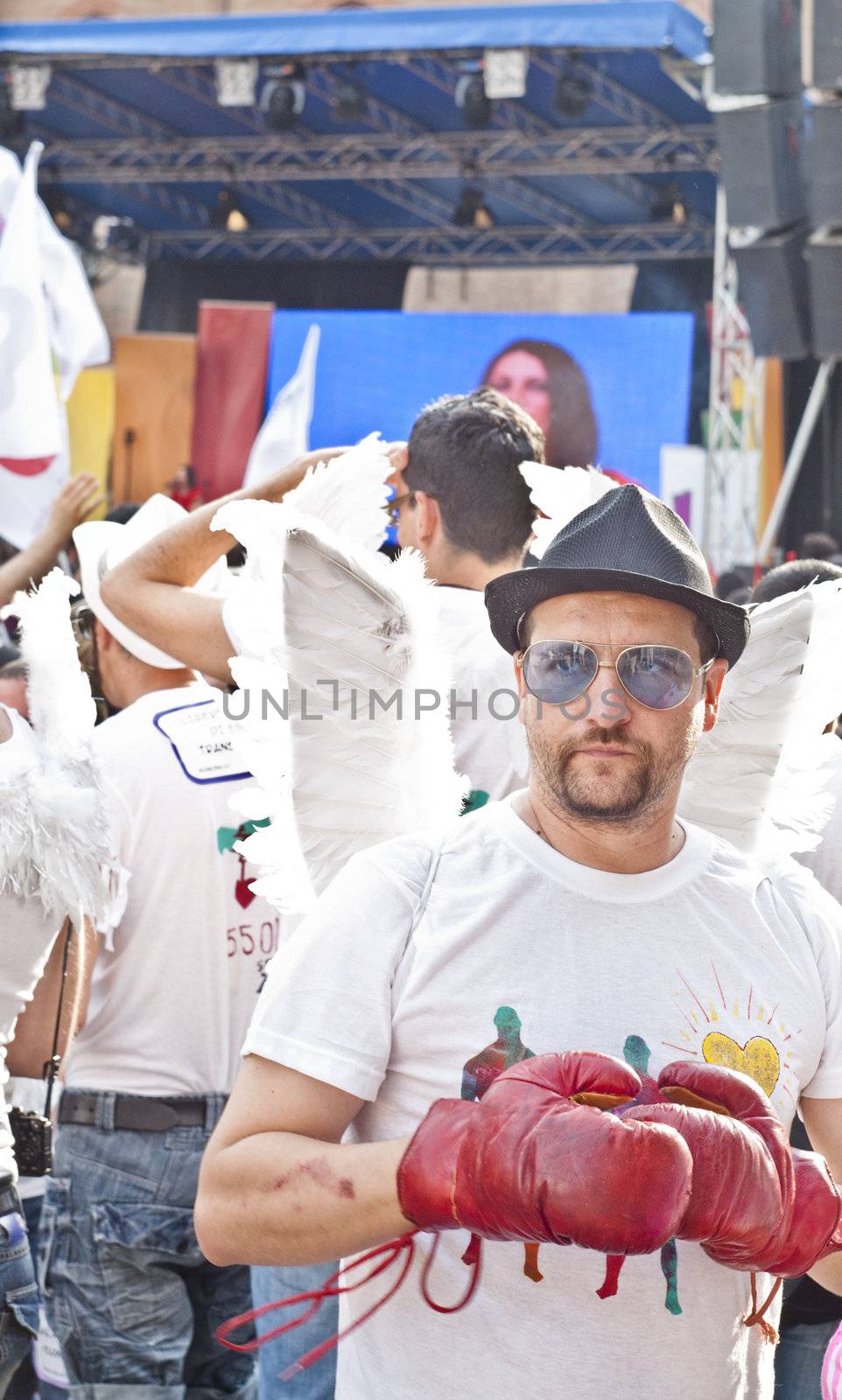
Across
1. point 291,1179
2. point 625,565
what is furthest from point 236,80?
point 291,1179

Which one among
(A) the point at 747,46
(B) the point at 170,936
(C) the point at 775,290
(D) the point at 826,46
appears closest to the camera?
(B) the point at 170,936

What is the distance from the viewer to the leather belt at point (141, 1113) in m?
2.75

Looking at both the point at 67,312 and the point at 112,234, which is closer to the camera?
the point at 67,312

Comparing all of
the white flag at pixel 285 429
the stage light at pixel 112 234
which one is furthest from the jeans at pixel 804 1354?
the stage light at pixel 112 234

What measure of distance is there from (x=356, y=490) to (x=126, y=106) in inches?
439

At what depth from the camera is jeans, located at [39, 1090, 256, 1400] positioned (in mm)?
2705

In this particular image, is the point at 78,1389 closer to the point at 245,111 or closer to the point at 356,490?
the point at 356,490

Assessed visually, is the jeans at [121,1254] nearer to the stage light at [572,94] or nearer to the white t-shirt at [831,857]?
the white t-shirt at [831,857]

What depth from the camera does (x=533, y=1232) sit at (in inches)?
55.2

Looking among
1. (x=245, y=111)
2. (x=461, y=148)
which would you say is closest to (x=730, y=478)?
(x=461, y=148)

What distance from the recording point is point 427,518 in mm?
2723

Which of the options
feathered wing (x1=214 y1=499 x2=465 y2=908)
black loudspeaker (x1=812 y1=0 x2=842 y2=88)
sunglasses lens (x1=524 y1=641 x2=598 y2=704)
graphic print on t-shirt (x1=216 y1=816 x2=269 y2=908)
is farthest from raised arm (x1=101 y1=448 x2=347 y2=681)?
black loudspeaker (x1=812 y1=0 x2=842 y2=88)

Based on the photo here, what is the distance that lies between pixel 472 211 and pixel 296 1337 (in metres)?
11.9

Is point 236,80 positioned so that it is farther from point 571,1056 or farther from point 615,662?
point 571,1056
